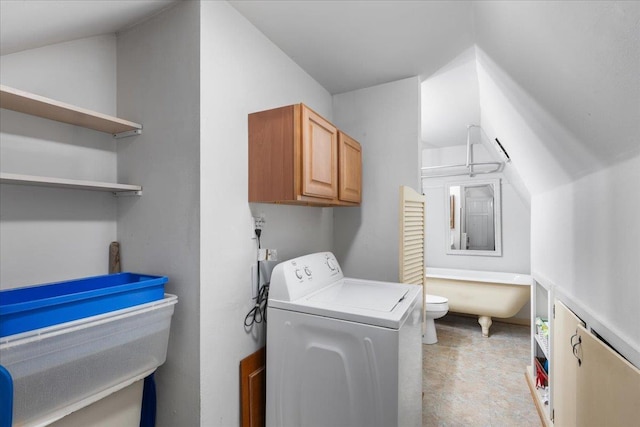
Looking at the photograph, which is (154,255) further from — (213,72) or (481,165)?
(481,165)

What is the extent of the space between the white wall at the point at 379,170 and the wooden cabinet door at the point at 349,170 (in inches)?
6.5

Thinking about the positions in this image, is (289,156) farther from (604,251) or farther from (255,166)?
(604,251)

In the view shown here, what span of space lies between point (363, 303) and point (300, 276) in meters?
0.38

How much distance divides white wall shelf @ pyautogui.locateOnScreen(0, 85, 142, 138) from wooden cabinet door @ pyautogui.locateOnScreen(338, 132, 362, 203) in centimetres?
122

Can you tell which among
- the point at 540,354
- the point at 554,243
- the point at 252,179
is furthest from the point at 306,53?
the point at 540,354

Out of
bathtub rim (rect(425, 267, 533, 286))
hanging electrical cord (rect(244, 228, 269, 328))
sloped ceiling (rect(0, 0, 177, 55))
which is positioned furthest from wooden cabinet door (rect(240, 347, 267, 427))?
bathtub rim (rect(425, 267, 533, 286))

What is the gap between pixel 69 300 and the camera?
1.03m

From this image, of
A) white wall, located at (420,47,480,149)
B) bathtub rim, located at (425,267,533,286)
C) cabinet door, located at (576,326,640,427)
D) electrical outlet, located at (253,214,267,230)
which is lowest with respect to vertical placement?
bathtub rim, located at (425,267,533,286)

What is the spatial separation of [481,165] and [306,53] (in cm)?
323

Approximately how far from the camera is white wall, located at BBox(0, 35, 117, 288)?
4.12ft

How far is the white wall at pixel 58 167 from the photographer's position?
1.26 metres

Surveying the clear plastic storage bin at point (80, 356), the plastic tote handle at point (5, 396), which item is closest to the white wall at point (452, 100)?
the clear plastic storage bin at point (80, 356)

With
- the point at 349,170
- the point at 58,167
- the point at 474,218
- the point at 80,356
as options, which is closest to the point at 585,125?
the point at 349,170

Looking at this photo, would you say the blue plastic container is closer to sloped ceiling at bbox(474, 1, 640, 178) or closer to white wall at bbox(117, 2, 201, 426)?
white wall at bbox(117, 2, 201, 426)
